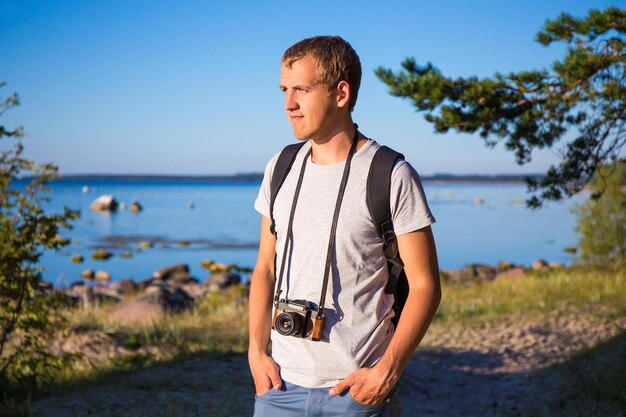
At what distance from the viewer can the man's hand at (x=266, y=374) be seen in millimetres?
2328

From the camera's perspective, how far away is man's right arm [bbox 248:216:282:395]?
238 centimetres

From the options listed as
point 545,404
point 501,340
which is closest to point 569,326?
point 501,340

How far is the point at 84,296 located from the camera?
1536 cm

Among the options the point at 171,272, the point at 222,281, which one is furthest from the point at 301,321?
the point at 171,272

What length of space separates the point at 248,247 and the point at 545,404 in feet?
95.7

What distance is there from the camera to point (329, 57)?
7.61 feet

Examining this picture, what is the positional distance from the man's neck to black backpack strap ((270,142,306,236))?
5.8 inches

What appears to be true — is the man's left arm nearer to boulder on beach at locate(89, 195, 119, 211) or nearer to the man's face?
the man's face

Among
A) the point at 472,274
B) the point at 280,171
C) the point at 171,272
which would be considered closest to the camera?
the point at 280,171

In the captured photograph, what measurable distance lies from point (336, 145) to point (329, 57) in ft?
0.98

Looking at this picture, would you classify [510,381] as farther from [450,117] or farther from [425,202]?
[425,202]

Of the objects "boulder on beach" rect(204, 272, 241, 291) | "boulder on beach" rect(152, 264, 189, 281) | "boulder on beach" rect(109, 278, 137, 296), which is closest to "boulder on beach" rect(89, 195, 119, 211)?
"boulder on beach" rect(152, 264, 189, 281)

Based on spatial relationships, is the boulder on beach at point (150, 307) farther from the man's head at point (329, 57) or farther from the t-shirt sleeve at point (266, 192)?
the man's head at point (329, 57)

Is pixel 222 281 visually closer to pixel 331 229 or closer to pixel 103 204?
pixel 331 229
